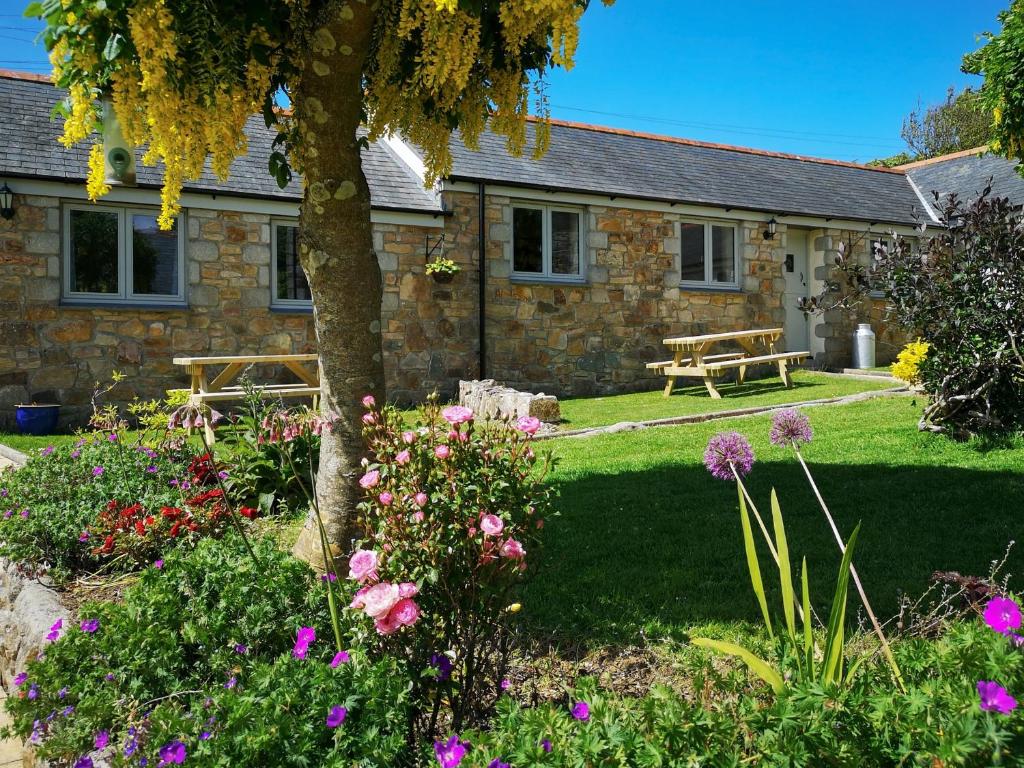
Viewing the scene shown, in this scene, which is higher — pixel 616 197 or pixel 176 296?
pixel 616 197

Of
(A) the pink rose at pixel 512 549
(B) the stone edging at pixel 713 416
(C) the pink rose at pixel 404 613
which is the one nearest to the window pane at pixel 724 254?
(B) the stone edging at pixel 713 416

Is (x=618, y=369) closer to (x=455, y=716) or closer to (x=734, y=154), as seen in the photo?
(x=734, y=154)

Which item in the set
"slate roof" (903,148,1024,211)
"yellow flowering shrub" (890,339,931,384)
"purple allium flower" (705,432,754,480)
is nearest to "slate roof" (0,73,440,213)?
"yellow flowering shrub" (890,339,931,384)

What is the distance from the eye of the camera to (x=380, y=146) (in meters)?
12.9

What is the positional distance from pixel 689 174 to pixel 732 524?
11.0m

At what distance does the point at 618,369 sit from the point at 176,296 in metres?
6.60

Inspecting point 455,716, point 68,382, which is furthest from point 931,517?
point 68,382

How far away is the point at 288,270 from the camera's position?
10758 millimetres

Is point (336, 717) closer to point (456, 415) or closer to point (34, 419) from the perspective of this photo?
point (456, 415)

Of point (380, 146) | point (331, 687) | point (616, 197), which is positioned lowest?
point (331, 687)

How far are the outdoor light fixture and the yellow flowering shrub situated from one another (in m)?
9.59

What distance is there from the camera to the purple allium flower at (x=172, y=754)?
1.70 metres

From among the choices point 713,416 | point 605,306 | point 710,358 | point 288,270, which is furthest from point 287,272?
point 710,358

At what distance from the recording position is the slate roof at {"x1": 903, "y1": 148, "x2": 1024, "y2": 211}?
15680 mm
